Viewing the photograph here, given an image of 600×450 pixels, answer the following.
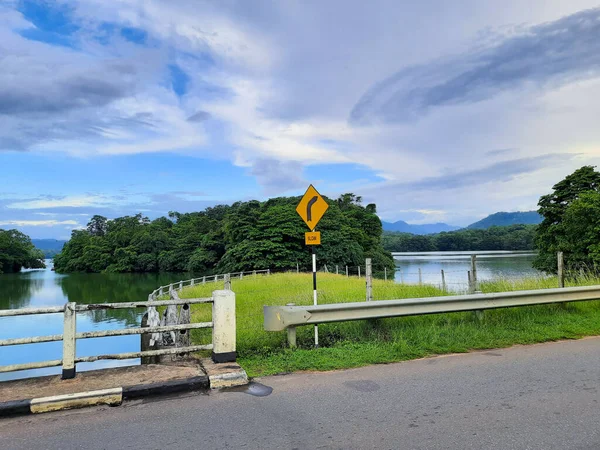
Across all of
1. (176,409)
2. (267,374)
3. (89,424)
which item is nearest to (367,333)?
(267,374)

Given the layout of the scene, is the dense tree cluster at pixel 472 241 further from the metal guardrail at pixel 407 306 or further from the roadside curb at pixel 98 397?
the roadside curb at pixel 98 397

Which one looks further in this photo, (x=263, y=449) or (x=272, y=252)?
(x=272, y=252)

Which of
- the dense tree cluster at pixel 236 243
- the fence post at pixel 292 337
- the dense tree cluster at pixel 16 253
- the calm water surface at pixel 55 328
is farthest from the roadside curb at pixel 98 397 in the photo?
the dense tree cluster at pixel 16 253

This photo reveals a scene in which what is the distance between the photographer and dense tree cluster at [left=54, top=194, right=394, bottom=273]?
52156mm

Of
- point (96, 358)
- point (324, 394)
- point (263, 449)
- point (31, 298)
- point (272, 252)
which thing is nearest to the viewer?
point (263, 449)

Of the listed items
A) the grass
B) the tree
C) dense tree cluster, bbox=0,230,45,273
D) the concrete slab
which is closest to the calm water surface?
the concrete slab

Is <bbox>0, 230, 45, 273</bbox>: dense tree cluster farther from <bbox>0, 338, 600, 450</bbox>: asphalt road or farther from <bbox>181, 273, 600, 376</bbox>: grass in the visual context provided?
<bbox>0, 338, 600, 450</bbox>: asphalt road

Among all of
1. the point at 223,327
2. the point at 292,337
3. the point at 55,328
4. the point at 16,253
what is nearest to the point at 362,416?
the point at 223,327

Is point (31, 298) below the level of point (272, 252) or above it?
below

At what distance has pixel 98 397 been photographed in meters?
4.37

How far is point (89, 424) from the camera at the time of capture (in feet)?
12.7

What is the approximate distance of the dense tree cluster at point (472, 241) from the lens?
321ft

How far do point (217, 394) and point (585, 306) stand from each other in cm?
876

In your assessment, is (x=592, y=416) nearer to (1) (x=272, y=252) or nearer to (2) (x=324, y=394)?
(2) (x=324, y=394)
